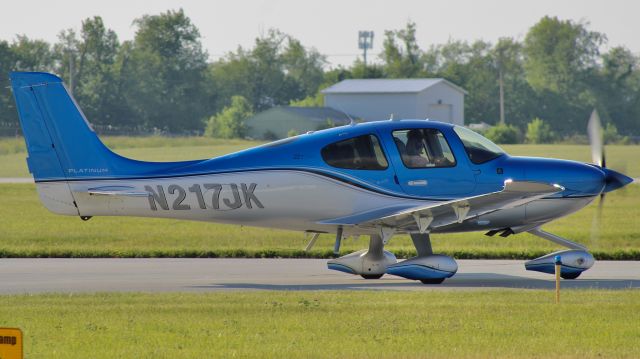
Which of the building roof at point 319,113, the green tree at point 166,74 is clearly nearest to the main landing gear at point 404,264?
the building roof at point 319,113

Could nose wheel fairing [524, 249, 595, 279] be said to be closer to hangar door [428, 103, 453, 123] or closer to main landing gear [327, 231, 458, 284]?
main landing gear [327, 231, 458, 284]

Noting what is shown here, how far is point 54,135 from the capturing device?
17219 millimetres

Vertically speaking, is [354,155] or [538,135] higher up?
[354,155]

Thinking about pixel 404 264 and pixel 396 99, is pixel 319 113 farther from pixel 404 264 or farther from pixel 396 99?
pixel 404 264

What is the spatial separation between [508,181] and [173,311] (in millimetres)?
5120

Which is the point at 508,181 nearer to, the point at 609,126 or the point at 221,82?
the point at 609,126

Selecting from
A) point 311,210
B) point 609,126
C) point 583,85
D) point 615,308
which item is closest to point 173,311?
point 311,210

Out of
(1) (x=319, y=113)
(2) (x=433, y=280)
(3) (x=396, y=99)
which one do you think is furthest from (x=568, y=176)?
(3) (x=396, y=99)

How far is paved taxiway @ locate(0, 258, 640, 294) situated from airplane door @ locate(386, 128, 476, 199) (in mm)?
1448

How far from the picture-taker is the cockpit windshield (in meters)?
17.5

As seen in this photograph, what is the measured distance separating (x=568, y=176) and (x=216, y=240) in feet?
31.1

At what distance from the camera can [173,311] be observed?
14.0m

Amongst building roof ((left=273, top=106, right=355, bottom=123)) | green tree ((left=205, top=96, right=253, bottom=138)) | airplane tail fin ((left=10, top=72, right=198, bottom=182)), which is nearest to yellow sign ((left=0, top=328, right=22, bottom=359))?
airplane tail fin ((left=10, top=72, right=198, bottom=182))

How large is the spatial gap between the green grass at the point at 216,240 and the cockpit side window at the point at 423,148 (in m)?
4.11
